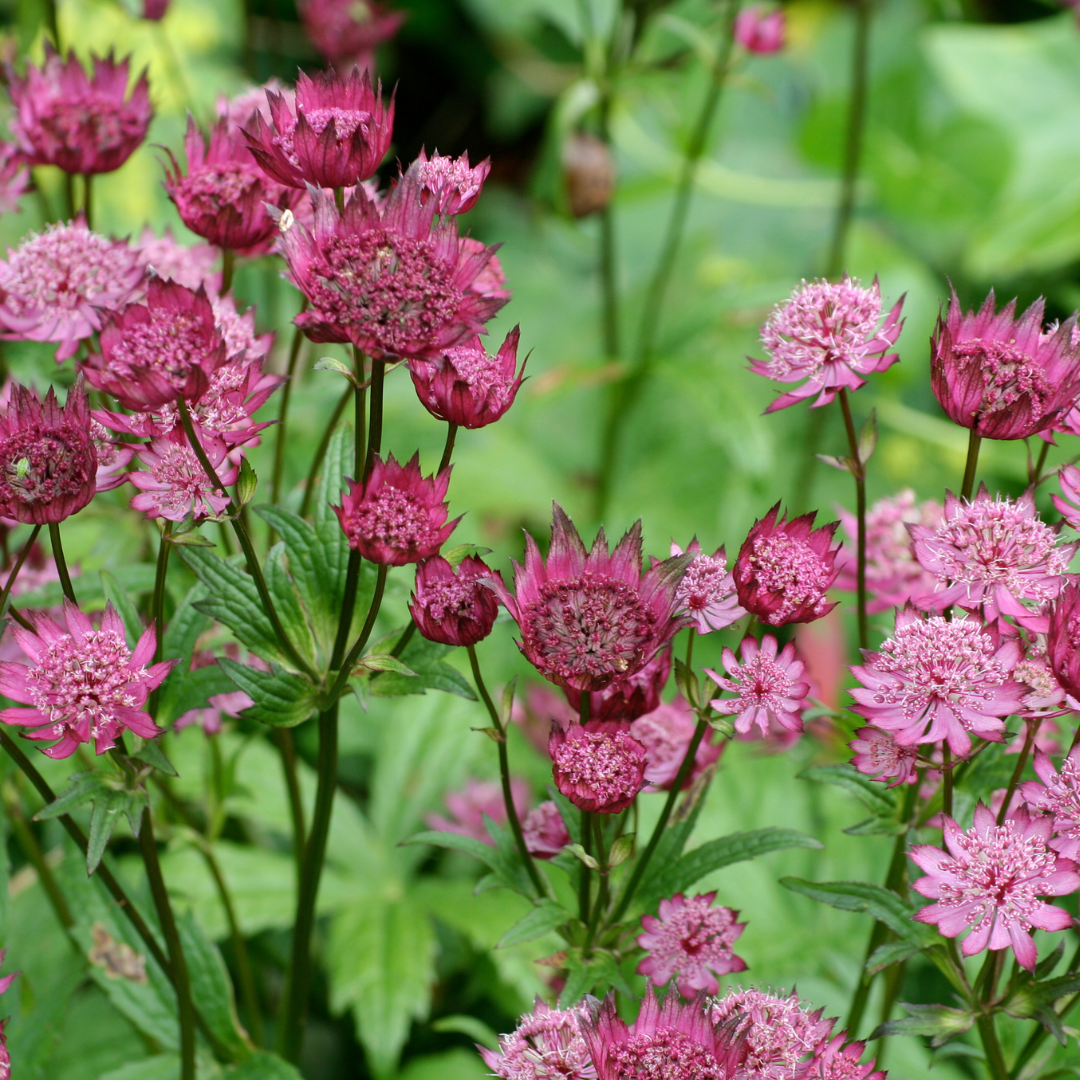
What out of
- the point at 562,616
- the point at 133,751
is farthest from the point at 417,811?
the point at 562,616

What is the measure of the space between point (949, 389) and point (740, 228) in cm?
271

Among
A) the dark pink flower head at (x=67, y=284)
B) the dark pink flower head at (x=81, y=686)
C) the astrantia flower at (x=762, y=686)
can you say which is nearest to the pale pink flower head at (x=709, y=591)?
the astrantia flower at (x=762, y=686)

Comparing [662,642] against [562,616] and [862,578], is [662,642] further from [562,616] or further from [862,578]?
[862,578]

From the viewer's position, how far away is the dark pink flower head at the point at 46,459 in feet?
2.34

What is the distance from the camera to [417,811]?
5.33 feet

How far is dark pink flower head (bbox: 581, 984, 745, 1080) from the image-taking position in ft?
2.03

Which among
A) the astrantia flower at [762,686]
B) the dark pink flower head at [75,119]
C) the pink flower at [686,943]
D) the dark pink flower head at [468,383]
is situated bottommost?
the pink flower at [686,943]

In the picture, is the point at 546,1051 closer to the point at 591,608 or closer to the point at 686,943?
the point at 686,943

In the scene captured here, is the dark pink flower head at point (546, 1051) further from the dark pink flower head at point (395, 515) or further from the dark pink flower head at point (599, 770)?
the dark pink flower head at point (395, 515)

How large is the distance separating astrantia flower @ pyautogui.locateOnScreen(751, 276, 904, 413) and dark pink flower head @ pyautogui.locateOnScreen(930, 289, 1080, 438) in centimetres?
4

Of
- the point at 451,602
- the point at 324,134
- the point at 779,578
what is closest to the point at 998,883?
the point at 779,578

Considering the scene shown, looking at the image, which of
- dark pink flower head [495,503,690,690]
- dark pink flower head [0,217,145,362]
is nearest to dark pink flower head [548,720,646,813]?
dark pink flower head [495,503,690,690]

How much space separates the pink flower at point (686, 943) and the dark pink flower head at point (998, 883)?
0.15 metres

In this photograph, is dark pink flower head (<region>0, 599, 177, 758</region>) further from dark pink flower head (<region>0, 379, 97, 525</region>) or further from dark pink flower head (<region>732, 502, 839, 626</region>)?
dark pink flower head (<region>732, 502, 839, 626</region>)
